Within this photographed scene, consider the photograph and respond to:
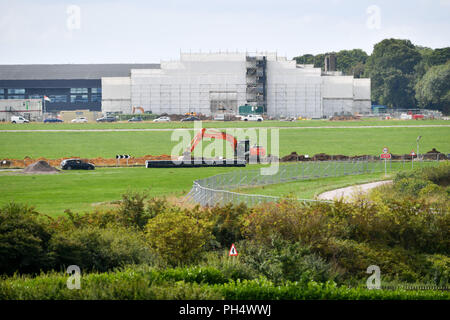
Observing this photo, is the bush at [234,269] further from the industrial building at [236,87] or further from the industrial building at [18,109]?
the industrial building at [18,109]

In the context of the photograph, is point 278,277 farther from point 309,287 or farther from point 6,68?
point 6,68

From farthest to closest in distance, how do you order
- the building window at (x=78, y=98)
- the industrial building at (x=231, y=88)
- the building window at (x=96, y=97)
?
the building window at (x=78, y=98) < the building window at (x=96, y=97) < the industrial building at (x=231, y=88)

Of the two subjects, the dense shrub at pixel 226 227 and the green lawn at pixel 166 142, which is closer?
the dense shrub at pixel 226 227

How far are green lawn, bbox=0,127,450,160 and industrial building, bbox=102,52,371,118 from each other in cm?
4602

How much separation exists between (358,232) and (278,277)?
6.70 m

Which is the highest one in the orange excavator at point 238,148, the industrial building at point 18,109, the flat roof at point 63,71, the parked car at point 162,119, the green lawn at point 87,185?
the flat roof at point 63,71

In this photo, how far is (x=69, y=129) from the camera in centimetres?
9712

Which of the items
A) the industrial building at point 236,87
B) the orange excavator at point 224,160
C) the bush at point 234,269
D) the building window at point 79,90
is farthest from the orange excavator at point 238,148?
the building window at point 79,90

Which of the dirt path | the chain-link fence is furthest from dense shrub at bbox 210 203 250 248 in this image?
the dirt path

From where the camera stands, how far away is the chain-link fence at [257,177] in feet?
102

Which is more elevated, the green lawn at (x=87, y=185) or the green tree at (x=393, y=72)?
the green tree at (x=393, y=72)

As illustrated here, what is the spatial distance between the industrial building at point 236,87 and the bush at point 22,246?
118691 millimetres

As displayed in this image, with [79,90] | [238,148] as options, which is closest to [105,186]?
[238,148]

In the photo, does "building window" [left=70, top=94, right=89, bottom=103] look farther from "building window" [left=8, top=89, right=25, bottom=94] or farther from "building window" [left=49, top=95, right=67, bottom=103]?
"building window" [left=8, top=89, right=25, bottom=94]
